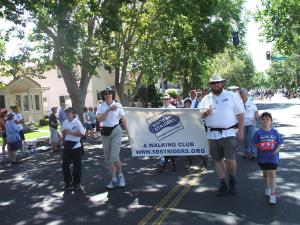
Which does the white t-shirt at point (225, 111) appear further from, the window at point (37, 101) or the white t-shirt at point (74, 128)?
the window at point (37, 101)

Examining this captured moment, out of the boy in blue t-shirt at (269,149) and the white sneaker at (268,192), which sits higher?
the boy in blue t-shirt at (269,149)

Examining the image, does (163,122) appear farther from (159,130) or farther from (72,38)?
(72,38)

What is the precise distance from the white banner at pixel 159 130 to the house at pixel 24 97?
3228 cm

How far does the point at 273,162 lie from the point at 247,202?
74 centimetres

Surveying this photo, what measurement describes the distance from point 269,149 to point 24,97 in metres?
39.6

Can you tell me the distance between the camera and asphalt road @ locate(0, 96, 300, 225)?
7.18m

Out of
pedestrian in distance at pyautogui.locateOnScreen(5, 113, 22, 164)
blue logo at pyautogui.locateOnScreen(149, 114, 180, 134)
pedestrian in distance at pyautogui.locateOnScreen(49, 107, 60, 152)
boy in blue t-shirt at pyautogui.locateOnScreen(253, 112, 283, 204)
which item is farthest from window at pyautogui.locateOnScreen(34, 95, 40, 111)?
boy in blue t-shirt at pyautogui.locateOnScreen(253, 112, 283, 204)

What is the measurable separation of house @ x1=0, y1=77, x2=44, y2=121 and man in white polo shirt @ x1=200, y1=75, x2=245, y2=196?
Answer: 34.9 meters

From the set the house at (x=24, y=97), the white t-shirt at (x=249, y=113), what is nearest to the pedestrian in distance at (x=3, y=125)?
the white t-shirt at (x=249, y=113)

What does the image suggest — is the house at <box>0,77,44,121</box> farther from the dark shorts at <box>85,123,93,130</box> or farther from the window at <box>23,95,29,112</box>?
the dark shorts at <box>85,123,93,130</box>

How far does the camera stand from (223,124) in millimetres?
8336

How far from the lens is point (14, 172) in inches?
547

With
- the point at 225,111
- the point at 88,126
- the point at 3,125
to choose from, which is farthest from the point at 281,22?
the point at 225,111

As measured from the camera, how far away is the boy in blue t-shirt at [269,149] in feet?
25.1
